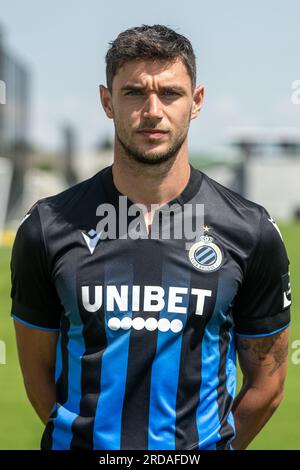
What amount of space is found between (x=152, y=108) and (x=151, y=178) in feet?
0.80

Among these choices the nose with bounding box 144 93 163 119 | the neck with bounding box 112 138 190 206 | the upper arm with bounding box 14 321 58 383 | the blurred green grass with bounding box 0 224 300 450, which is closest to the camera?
the nose with bounding box 144 93 163 119

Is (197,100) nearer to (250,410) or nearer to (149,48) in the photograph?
(149,48)

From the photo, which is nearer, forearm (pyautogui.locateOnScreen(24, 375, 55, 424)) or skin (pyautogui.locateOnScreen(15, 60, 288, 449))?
skin (pyautogui.locateOnScreen(15, 60, 288, 449))

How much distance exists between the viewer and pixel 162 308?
7.72ft

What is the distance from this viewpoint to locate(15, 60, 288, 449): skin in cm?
229

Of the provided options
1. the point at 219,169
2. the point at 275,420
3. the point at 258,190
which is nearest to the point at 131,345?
the point at 275,420

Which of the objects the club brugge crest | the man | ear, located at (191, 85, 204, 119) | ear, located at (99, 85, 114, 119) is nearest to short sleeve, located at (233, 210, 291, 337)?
the man

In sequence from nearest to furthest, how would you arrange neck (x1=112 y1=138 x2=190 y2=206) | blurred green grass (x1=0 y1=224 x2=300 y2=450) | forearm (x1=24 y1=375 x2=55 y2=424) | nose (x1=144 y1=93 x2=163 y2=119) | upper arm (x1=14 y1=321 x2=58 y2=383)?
nose (x1=144 y1=93 x2=163 y2=119)
neck (x1=112 y1=138 x2=190 y2=206)
upper arm (x1=14 y1=321 x2=58 y2=383)
forearm (x1=24 y1=375 x2=55 y2=424)
blurred green grass (x1=0 y1=224 x2=300 y2=450)

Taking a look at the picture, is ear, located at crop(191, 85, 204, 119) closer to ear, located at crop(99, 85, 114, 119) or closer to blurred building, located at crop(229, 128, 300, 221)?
ear, located at crop(99, 85, 114, 119)

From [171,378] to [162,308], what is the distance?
0.22m

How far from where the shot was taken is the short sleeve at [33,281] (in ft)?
7.96

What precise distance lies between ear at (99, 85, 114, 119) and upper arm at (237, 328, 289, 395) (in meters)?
0.89

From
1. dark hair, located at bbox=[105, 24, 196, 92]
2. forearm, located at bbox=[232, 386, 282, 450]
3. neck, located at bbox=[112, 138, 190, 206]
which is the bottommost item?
forearm, located at bbox=[232, 386, 282, 450]
